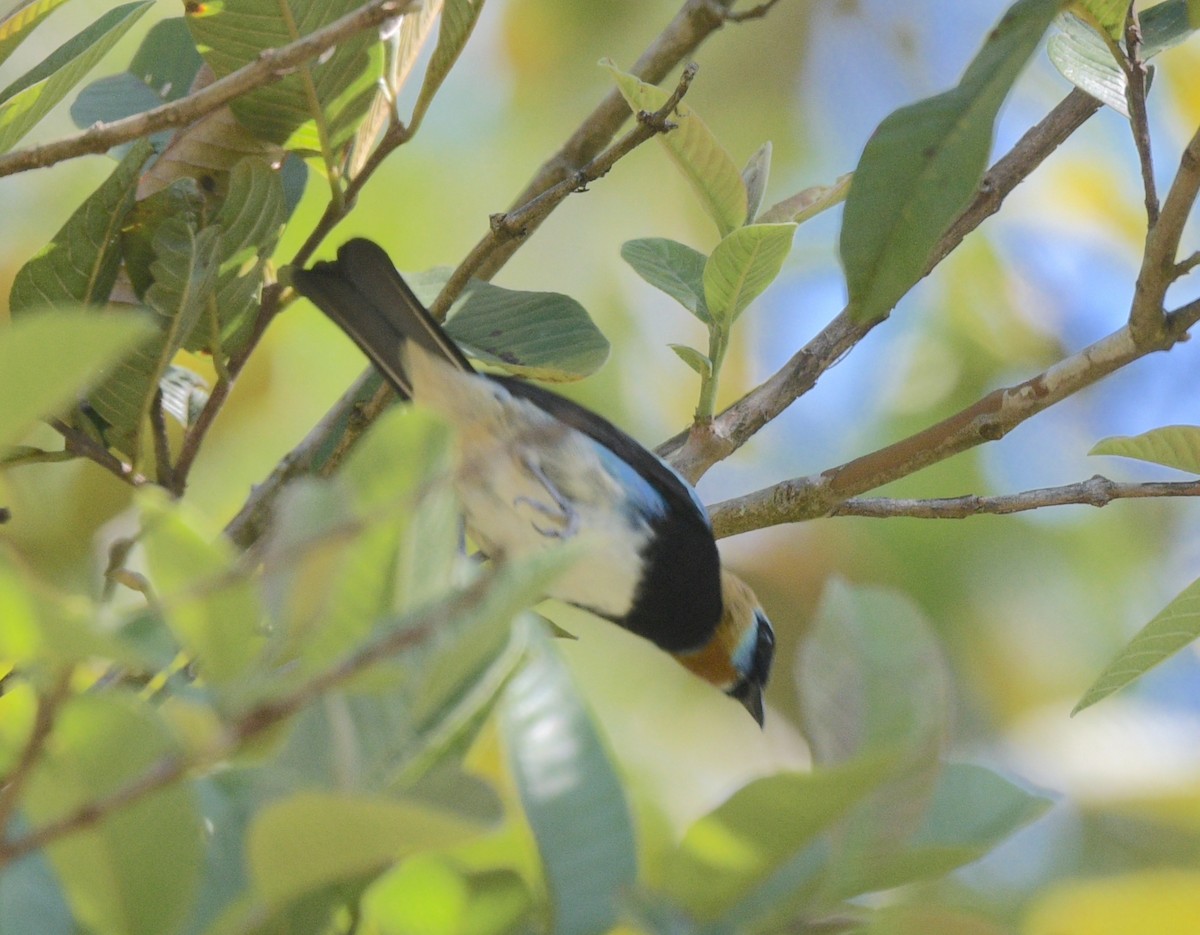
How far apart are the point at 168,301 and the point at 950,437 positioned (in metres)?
1.28

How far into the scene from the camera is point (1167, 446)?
68.7 inches

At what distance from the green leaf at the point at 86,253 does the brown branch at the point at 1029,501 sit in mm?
1263

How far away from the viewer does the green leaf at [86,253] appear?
196cm

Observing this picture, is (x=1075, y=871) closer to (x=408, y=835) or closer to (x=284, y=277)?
(x=284, y=277)

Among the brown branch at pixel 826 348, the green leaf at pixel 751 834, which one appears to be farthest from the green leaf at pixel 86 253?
the green leaf at pixel 751 834

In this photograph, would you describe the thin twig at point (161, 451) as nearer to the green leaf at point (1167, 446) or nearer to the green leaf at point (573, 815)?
the green leaf at point (573, 815)

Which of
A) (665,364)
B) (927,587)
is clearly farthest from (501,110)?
(927,587)

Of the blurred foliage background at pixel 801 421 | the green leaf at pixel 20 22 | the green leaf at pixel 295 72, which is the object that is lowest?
the blurred foliage background at pixel 801 421

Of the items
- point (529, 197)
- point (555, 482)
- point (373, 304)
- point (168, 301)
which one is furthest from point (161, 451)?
point (555, 482)

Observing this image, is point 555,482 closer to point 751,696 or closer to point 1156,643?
point 751,696

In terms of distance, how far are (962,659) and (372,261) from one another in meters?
2.89

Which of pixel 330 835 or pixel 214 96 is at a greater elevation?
pixel 214 96

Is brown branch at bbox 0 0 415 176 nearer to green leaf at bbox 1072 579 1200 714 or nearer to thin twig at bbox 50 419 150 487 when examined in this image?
thin twig at bbox 50 419 150 487

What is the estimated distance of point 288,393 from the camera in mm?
3801
